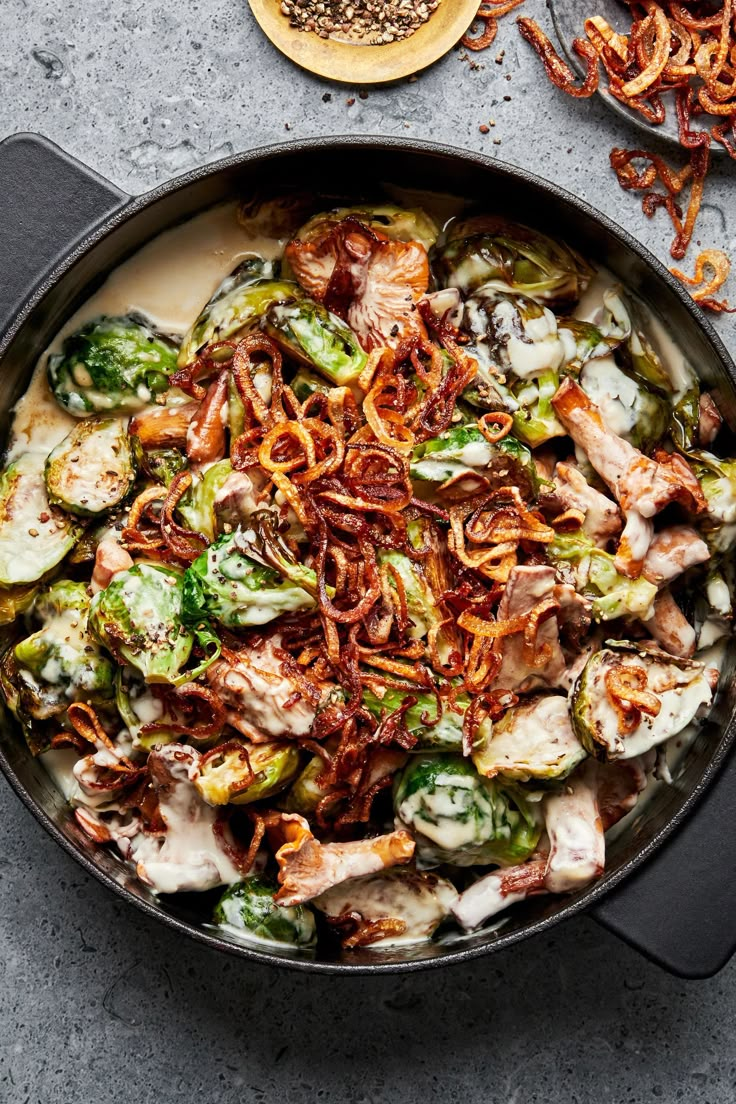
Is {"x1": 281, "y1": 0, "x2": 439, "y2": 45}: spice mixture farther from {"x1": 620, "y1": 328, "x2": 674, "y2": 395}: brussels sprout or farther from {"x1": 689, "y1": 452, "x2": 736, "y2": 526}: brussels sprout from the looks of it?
{"x1": 689, "y1": 452, "x2": 736, "y2": 526}: brussels sprout

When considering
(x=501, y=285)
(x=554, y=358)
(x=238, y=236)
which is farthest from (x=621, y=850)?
(x=238, y=236)

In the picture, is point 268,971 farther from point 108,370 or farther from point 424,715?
point 108,370

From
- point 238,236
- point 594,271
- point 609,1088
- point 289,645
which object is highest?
point 594,271

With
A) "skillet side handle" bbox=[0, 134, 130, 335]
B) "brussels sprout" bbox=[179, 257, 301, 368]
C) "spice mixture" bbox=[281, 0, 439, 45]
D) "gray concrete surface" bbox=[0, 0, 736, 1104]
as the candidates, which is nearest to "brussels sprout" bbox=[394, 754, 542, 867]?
"gray concrete surface" bbox=[0, 0, 736, 1104]

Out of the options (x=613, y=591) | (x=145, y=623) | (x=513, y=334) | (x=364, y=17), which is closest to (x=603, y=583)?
(x=613, y=591)

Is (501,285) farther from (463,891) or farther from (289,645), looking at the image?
(463,891)

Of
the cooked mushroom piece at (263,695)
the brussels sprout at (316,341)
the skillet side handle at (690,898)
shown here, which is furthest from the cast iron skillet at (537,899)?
the cooked mushroom piece at (263,695)
